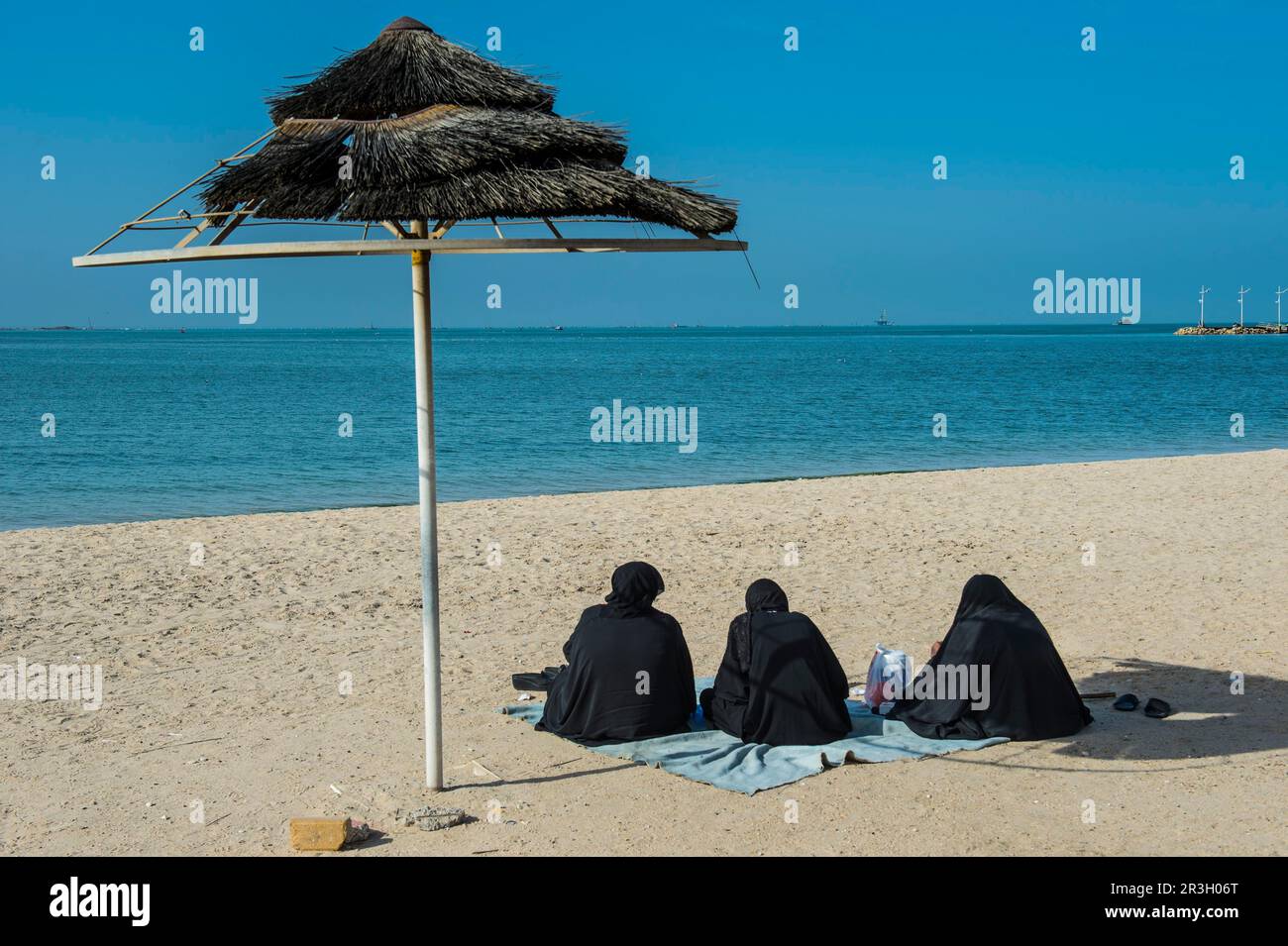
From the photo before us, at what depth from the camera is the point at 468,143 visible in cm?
580

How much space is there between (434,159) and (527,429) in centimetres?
3378

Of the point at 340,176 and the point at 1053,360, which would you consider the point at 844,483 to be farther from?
the point at 1053,360

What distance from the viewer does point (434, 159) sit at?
18.7 ft

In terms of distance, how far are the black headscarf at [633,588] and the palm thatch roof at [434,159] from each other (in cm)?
205

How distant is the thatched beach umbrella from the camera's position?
18.4 feet

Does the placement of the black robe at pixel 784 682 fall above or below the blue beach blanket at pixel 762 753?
above

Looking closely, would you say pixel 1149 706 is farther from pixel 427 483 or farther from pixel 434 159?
pixel 434 159

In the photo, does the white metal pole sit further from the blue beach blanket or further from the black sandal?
the black sandal

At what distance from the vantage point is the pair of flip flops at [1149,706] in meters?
7.35

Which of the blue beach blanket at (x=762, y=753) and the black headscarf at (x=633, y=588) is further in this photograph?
the black headscarf at (x=633, y=588)

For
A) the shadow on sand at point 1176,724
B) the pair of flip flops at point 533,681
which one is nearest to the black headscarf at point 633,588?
the pair of flip flops at point 533,681

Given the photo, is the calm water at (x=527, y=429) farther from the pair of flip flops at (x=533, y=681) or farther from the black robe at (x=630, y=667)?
the black robe at (x=630, y=667)

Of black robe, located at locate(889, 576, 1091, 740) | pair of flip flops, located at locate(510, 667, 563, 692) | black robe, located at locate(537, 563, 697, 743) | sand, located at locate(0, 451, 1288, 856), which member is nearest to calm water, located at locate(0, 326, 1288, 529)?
sand, located at locate(0, 451, 1288, 856)
